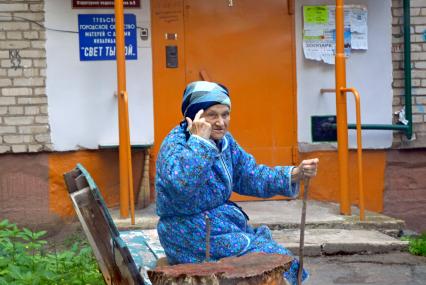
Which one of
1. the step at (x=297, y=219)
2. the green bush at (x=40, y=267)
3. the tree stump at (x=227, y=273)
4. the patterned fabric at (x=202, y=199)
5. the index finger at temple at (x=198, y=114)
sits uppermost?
the index finger at temple at (x=198, y=114)

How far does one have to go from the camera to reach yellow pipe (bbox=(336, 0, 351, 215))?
6742 millimetres

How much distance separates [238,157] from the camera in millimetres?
4199

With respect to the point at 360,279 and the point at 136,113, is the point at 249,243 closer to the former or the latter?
the point at 360,279

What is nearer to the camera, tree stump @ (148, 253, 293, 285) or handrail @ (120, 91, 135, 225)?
tree stump @ (148, 253, 293, 285)

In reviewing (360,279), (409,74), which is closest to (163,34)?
(409,74)

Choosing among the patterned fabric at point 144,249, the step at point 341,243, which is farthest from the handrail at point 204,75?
the patterned fabric at point 144,249

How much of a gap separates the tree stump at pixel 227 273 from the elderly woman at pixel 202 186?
1.09 ft

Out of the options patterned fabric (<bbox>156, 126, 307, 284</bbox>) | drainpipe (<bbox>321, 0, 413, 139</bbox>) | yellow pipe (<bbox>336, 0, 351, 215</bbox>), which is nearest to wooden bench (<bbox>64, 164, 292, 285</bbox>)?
patterned fabric (<bbox>156, 126, 307, 284</bbox>)

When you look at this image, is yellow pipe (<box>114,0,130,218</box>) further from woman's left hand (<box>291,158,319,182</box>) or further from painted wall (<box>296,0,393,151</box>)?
woman's left hand (<box>291,158,319,182</box>)

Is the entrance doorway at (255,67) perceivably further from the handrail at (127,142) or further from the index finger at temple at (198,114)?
the index finger at temple at (198,114)

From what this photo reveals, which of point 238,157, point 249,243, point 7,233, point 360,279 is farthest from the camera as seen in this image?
point 360,279

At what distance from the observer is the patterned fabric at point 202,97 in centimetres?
388

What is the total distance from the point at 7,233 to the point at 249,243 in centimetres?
163

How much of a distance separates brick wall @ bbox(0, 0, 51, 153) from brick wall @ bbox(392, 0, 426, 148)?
3.09 m
